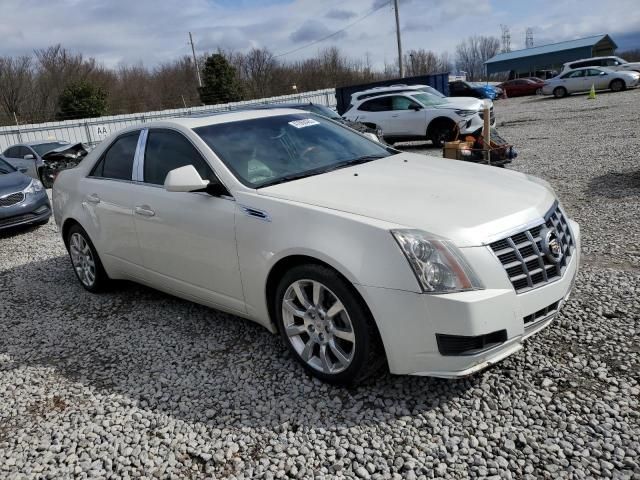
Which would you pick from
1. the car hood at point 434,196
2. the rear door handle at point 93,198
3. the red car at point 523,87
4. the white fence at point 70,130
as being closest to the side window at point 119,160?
the rear door handle at point 93,198

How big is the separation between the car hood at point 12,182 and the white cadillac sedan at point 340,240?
5538 mm

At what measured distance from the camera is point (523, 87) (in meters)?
37.3

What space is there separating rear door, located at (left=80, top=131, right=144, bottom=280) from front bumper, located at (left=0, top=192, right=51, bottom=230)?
475 centimetres

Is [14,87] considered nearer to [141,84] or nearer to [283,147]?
[141,84]

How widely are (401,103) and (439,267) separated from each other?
43.7ft

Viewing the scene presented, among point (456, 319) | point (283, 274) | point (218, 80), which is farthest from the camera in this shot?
point (218, 80)

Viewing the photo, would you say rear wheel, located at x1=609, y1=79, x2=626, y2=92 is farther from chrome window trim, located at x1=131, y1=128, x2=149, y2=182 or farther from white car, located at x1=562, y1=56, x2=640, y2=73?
chrome window trim, located at x1=131, y1=128, x2=149, y2=182

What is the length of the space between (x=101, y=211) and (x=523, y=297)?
11.8 ft

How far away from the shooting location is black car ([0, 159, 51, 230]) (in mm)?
8930

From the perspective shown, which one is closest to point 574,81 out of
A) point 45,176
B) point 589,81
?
point 589,81

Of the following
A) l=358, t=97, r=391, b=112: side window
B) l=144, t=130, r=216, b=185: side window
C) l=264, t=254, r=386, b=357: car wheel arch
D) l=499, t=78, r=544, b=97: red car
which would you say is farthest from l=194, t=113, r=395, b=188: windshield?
l=499, t=78, r=544, b=97: red car

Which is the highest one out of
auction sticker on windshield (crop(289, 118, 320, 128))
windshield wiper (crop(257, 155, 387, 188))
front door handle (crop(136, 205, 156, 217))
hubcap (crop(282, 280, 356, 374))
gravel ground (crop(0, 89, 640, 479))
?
auction sticker on windshield (crop(289, 118, 320, 128))

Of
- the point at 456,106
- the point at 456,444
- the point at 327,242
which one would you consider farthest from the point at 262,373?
the point at 456,106

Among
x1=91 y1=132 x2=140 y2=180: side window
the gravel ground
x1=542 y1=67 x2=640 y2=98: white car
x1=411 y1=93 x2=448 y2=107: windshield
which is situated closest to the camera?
the gravel ground
